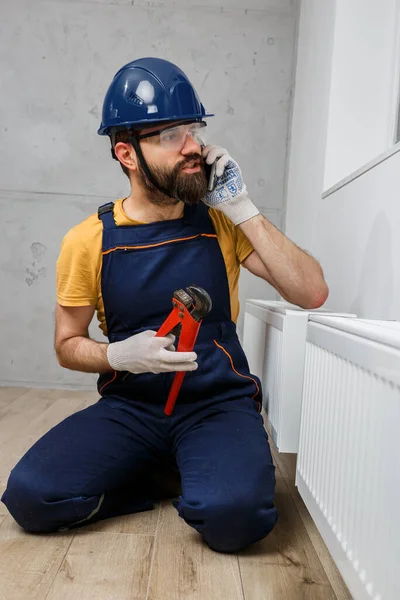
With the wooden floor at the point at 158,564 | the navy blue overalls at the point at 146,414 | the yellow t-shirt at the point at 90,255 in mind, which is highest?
the yellow t-shirt at the point at 90,255

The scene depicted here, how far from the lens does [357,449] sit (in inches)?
42.2

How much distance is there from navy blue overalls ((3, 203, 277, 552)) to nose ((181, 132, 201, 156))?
204mm

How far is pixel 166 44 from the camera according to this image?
366 centimetres

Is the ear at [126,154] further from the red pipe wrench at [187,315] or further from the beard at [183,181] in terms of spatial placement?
the red pipe wrench at [187,315]

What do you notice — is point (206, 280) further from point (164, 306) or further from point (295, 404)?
point (295, 404)

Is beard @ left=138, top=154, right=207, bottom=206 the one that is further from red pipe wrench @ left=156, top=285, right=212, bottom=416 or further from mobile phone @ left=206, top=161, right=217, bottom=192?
red pipe wrench @ left=156, top=285, right=212, bottom=416

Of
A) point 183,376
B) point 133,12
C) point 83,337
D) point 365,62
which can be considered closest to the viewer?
point 183,376

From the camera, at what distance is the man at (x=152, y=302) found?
1.71 meters

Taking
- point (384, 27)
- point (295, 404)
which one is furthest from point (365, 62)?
point (295, 404)

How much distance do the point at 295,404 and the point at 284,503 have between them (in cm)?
37

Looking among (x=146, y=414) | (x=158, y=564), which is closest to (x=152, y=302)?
(x=146, y=414)

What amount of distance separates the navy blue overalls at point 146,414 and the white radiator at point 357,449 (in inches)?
13.4

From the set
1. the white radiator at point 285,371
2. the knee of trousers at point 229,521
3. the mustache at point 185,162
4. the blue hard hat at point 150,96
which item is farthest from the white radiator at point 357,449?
the blue hard hat at point 150,96

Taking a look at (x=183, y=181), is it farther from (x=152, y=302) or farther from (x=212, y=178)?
(x=152, y=302)
